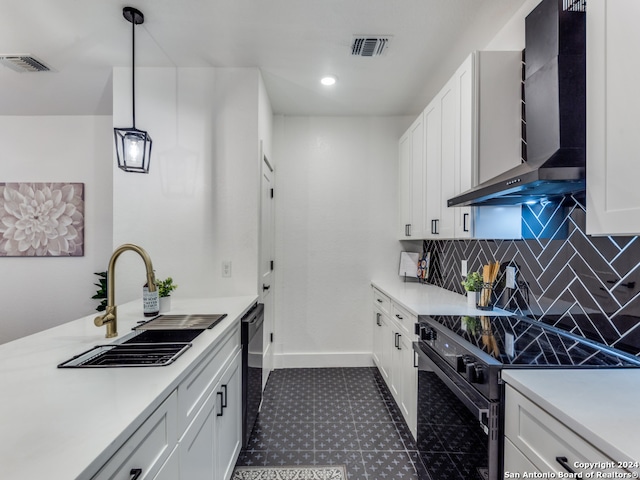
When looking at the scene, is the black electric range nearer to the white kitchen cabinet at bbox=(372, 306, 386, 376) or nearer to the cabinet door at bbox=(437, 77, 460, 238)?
the cabinet door at bbox=(437, 77, 460, 238)

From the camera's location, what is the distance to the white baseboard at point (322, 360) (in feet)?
11.6

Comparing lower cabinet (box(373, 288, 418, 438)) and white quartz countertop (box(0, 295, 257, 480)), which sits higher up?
white quartz countertop (box(0, 295, 257, 480))

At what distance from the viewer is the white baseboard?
139 inches

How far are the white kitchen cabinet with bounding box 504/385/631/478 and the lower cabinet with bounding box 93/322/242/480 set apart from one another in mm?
1101

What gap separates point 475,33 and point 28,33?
2858 mm

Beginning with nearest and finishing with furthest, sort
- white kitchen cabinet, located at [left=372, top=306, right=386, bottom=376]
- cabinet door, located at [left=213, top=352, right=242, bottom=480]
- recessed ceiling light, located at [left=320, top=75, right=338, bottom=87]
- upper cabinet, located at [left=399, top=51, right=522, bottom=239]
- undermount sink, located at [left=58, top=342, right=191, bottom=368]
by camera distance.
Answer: undermount sink, located at [left=58, top=342, right=191, bottom=368] < cabinet door, located at [left=213, top=352, right=242, bottom=480] < upper cabinet, located at [left=399, top=51, right=522, bottom=239] < recessed ceiling light, located at [left=320, top=75, right=338, bottom=87] < white kitchen cabinet, located at [left=372, top=306, right=386, bottom=376]

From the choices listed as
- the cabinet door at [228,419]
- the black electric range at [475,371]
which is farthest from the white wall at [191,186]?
the black electric range at [475,371]

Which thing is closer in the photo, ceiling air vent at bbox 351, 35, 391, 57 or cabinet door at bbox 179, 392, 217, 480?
cabinet door at bbox 179, 392, 217, 480

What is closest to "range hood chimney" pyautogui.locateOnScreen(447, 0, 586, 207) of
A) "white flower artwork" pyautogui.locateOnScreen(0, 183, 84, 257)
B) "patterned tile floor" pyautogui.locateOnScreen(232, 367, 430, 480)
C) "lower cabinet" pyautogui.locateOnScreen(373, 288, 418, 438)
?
"lower cabinet" pyautogui.locateOnScreen(373, 288, 418, 438)

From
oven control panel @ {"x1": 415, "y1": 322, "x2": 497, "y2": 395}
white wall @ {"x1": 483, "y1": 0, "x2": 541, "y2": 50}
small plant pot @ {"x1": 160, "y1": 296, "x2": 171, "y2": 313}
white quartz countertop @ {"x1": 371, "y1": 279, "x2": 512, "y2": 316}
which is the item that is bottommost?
oven control panel @ {"x1": 415, "y1": 322, "x2": 497, "y2": 395}

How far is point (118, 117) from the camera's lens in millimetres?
2555

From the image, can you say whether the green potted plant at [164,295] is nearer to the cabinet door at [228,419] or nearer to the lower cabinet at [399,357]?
the cabinet door at [228,419]

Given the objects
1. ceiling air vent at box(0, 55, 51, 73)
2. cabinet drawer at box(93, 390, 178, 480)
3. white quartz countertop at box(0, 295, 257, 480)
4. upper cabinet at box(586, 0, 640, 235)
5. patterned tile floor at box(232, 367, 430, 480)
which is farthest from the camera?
ceiling air vent at box(0, 55, 51, 73)

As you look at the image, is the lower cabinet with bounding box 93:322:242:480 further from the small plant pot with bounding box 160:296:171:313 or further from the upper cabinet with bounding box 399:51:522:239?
the upper cabinet with bounding box 399:51:522:239
